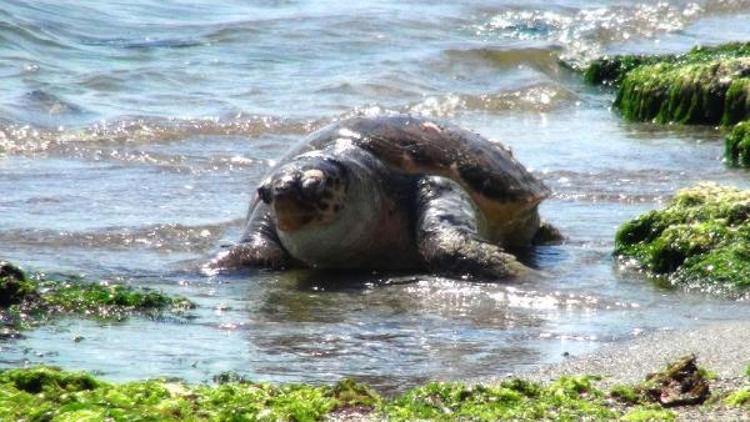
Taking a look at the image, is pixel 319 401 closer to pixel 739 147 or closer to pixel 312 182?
pixel 312 182

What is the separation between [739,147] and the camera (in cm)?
1083

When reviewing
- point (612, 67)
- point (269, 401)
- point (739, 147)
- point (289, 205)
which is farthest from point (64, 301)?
point (612, 67)

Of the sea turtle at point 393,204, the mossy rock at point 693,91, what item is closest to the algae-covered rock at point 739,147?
the mossy rock at point 693,91

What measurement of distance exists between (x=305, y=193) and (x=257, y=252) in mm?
441

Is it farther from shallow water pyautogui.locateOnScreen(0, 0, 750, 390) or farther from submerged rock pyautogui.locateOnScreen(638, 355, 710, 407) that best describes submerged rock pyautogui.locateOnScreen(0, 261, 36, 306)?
submerged rock pyautogui.locateOnScreen(638, 355, 710, 407)

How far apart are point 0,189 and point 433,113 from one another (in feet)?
19.8

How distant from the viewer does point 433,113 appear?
1501cm

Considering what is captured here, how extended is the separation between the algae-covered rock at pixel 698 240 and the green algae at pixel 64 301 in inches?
90.2

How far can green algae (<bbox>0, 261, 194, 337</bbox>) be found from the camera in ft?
19.3

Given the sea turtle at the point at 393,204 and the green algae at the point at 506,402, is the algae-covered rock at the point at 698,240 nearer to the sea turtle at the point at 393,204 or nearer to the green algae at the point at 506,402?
the sea turtle at the point at 393,204

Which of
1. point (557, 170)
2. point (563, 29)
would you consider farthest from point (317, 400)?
point (563, 29)

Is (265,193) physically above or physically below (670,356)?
above

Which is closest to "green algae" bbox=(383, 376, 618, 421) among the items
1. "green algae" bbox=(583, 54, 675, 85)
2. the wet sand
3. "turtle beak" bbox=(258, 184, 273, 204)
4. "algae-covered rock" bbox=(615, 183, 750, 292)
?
the wet sand

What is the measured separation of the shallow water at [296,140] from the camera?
18.7ft
